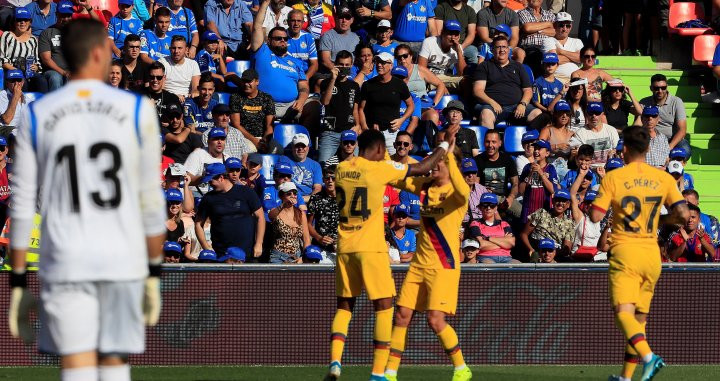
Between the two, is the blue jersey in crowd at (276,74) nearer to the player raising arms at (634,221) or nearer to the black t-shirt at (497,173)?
the black t-shirt at (497,173)

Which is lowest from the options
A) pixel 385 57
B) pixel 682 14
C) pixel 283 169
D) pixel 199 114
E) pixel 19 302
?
pixel 19 302

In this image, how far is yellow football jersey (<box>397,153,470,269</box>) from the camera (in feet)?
32.7

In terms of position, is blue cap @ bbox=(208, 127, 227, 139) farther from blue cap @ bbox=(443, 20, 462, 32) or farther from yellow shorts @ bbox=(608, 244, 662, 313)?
yellow shorts @ bbox=(608, 244, 662, 313)

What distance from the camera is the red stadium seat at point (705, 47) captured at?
18.6 meters

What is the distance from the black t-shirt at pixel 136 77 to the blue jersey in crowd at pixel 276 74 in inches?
65.5

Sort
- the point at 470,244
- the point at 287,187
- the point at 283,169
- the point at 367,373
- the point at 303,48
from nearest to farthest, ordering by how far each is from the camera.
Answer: the point at 367,373, the point at 470,244, the point at 287,187, the point at 283,169, the point at 303,48

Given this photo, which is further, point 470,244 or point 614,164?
point 614,164

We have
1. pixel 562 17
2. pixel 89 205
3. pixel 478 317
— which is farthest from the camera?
pixel 562 17

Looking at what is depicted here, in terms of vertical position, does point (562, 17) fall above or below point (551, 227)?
above

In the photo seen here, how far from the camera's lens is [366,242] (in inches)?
390

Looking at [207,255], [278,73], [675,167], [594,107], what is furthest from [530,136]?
[207,255]

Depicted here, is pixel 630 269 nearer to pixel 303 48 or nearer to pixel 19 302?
pixel 19 302

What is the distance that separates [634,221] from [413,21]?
9.45 metres

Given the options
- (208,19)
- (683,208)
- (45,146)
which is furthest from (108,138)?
(208,19)
